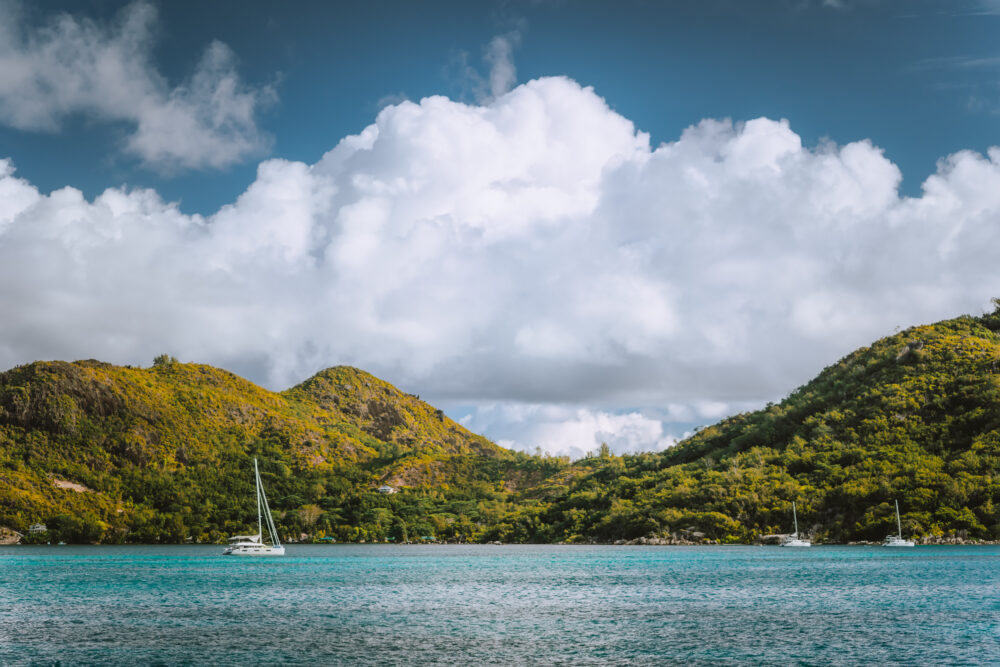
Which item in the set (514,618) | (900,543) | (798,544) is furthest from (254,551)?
(900,543)

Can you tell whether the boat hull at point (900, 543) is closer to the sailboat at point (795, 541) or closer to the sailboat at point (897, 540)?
the sailboat at point (897, 540)

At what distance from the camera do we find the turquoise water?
36281 millimetres

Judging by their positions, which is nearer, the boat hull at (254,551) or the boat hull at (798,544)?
the boat hull at (254,551)

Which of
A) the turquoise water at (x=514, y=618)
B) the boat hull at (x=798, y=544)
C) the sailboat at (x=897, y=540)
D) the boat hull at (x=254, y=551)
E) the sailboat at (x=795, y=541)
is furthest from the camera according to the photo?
the sailboat at (x=795, y=541)

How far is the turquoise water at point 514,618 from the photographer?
119 ft

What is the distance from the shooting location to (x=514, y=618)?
4925 cm

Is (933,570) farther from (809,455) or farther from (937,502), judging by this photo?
(809,455)

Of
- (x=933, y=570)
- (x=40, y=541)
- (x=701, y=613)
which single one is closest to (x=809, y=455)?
(x=933, y=570)

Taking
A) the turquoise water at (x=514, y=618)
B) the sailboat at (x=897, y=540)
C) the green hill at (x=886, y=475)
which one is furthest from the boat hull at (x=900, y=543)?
the turquoise water at (x=514, y=618)

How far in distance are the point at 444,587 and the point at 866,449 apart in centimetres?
13205

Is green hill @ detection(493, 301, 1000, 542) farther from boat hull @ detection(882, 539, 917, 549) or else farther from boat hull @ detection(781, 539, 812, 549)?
boat hull @ detection(781, 539, 812, 549)

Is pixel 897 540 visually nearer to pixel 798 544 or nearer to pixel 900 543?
pixel 900 543

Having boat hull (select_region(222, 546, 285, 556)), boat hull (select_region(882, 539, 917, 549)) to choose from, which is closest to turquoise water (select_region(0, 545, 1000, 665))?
boat hull (select_region(882, 539, 917, 549))

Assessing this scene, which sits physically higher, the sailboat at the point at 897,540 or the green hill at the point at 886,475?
the green hill at the point at 886,475
